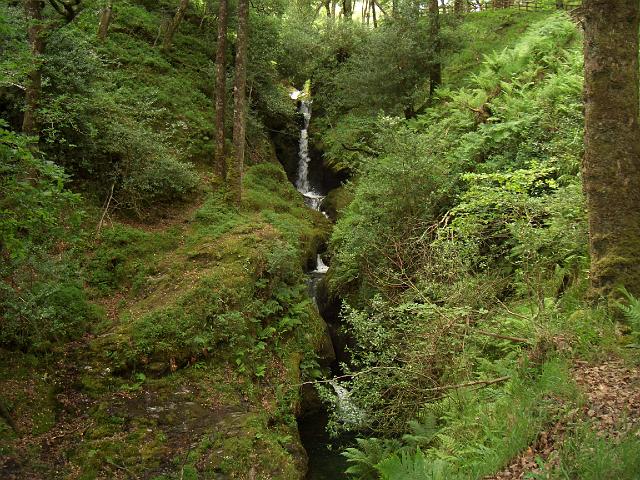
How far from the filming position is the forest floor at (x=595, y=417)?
4.09 m

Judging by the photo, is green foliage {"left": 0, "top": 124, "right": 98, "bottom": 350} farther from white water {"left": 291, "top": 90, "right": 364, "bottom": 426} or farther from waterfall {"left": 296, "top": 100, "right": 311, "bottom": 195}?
waterfall {"left": 296, "top": 100, "right": 311, "bottom": 195}

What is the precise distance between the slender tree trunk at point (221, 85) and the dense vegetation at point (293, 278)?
0.44ft

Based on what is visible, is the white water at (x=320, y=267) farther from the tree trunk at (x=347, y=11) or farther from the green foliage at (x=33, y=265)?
the tree trunk at (x=347, y=11)

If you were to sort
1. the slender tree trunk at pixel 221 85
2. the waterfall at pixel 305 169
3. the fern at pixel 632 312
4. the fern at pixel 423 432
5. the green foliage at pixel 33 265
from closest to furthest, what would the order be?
the fern at pixel 632 312 < the green foliage at pixel 33 265 < the fern at pixel 423 432 < the slender tree trunk at pixel 221 85 < the waterfall at pixel 305 169

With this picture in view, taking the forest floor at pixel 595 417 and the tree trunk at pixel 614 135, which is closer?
the forest floor at pixel 595 417

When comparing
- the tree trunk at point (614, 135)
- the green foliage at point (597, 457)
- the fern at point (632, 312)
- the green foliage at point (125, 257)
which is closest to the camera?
the green foliage at point (597, 457)

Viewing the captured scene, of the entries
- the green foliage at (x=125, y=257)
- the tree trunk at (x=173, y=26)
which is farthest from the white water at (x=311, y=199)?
the tree trunk at (x=173, y=26)

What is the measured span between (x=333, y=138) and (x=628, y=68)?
16328 mm

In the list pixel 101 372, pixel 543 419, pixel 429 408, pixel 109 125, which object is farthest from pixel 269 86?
pixel 543 419

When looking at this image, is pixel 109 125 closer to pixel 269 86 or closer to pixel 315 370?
pixel 315 370

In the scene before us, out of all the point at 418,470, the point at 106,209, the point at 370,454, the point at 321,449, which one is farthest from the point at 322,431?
the point at 106,209

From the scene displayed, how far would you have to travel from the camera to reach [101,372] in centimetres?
870

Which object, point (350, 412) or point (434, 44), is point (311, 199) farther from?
point (350, 412)

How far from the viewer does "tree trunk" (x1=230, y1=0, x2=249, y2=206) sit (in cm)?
1391
